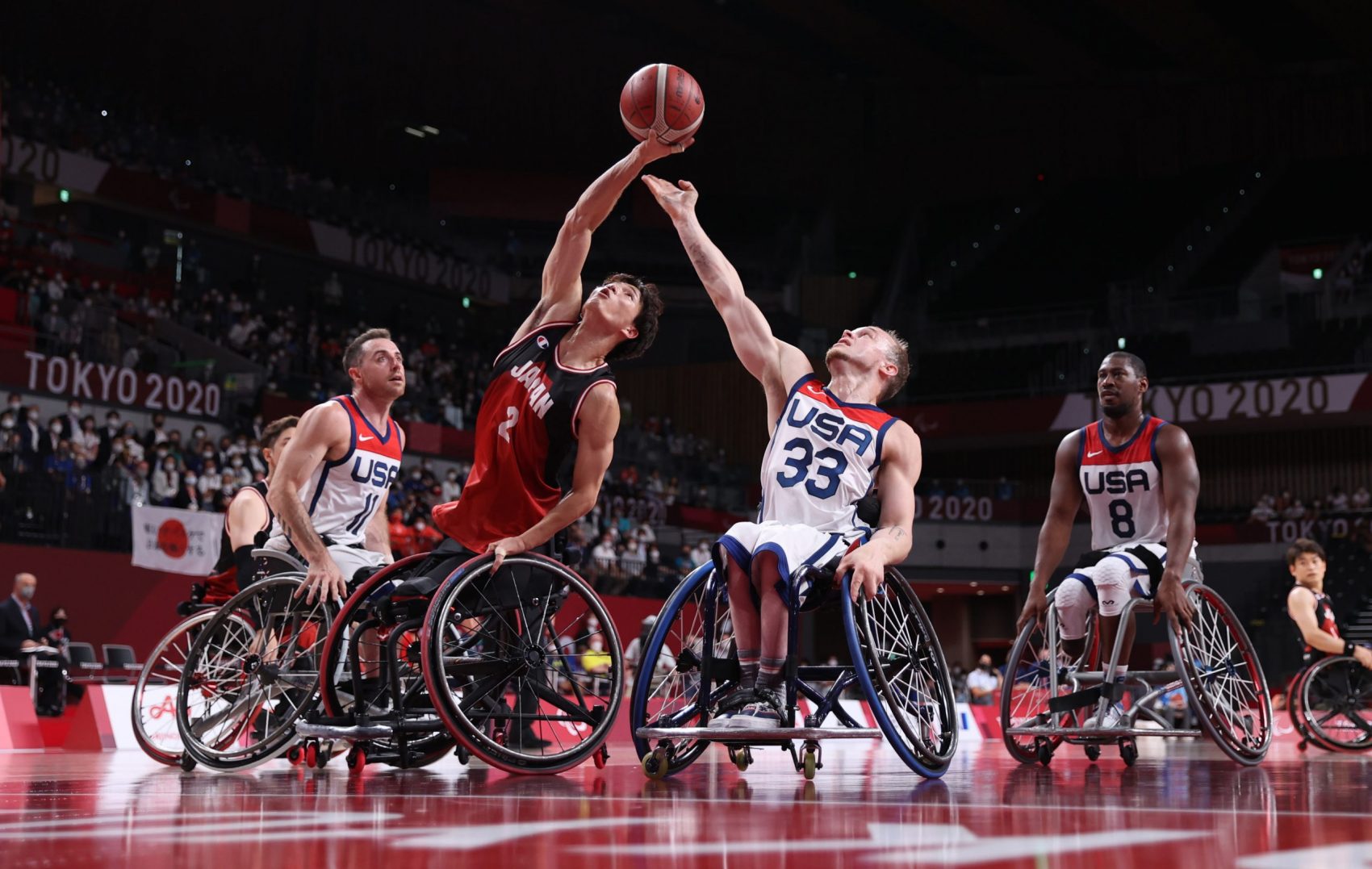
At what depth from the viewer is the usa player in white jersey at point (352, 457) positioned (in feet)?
17.4

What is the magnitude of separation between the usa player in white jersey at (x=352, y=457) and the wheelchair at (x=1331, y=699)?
6101 mm

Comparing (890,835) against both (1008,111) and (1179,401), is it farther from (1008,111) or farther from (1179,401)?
Result: (1008,111)

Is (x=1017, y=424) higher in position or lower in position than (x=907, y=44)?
lower

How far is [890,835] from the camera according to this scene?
2615mm

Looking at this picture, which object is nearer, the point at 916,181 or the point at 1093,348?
the point at 1093,348

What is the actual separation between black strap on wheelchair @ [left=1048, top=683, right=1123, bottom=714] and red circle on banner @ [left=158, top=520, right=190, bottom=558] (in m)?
12.1

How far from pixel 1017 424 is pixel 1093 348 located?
2201 mm

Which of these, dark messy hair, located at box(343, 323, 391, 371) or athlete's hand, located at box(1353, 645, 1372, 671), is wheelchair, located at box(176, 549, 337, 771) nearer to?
dark messy hair, located at box(343, 323, 391, 371)

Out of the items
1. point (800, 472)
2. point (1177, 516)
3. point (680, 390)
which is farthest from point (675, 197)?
point (680, 390)

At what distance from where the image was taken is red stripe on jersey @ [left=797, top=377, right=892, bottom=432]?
4.71m

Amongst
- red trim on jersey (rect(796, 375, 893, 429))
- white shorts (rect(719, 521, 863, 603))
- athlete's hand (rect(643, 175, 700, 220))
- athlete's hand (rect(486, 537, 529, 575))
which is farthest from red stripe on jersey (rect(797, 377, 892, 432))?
athlete's hand (rect(486, 537, 529, 575))

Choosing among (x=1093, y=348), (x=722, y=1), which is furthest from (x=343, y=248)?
(x=1093, y=348)

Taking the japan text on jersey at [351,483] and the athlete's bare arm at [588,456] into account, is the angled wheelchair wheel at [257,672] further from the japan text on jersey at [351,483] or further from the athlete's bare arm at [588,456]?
the athlete's bare arm at [588,456]

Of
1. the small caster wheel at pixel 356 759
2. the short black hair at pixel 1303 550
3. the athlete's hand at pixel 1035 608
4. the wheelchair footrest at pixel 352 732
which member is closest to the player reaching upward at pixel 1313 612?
the short black hair at pixel 1303 550
